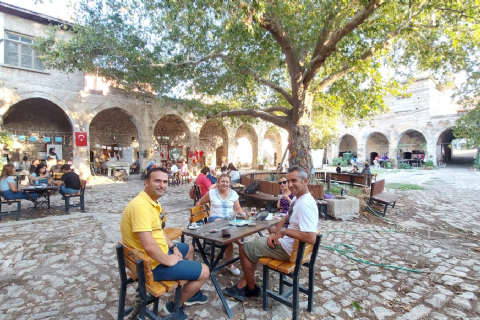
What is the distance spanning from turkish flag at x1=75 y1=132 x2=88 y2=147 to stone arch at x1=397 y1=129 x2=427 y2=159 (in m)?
28.0

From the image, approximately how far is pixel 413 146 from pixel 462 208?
23436 millimetres

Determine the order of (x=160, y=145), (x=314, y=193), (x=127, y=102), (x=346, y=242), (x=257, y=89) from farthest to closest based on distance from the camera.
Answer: (x=160, y=145) < (x=127, y=102) < (x=257, y=89) < (x=314, y=193) < (x=346, y=242)

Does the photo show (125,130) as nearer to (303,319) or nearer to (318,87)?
(318,87)

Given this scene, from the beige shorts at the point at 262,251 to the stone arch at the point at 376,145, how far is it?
98.7 feet

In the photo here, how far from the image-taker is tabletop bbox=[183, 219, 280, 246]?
280cm

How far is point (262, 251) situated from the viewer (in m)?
2.81

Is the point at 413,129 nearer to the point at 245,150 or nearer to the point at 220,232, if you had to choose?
the point at 245,150

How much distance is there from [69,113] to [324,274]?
566 inches

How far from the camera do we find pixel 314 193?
664 centimetres

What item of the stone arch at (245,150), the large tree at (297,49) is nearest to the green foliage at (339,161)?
the stone arch at (245,150)

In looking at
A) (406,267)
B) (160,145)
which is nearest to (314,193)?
(406,267)

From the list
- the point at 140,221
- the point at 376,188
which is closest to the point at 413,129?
the point at 376,188

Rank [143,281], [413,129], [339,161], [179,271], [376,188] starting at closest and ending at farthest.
Answer: 1. [143,281]
2. [179,271]
3. [376,188]
4. [413,129]
5. [339,161]

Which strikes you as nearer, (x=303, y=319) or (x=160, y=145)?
(x=303, y=319)
